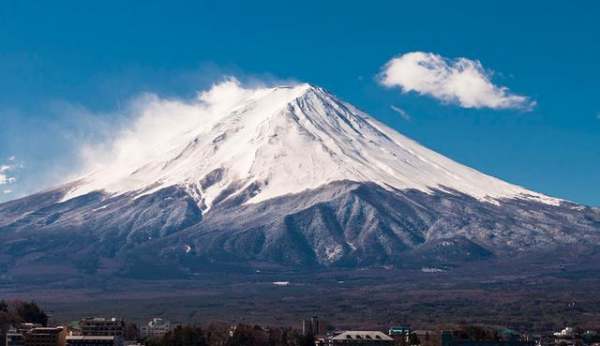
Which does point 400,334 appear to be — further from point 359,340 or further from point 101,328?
point 101,328

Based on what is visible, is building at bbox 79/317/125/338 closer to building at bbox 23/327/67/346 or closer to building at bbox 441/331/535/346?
building at bbox 23/327/67/346

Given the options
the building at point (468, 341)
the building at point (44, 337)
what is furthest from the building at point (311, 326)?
the building at point (44, 337)

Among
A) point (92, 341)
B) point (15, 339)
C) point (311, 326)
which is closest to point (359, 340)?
point (311, 326)

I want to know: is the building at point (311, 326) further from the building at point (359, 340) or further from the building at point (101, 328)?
the building at point (101, 328)

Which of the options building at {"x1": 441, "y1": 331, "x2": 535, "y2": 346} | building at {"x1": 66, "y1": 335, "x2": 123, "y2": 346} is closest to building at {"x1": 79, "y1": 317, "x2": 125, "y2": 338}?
building at {"x1": 66, "y1": 335, "x2": 123, "y2": 346}

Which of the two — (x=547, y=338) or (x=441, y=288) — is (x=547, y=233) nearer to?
(x=441, y=288)

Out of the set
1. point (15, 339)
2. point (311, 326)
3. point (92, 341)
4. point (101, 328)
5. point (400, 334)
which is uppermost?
point (311, 326)
